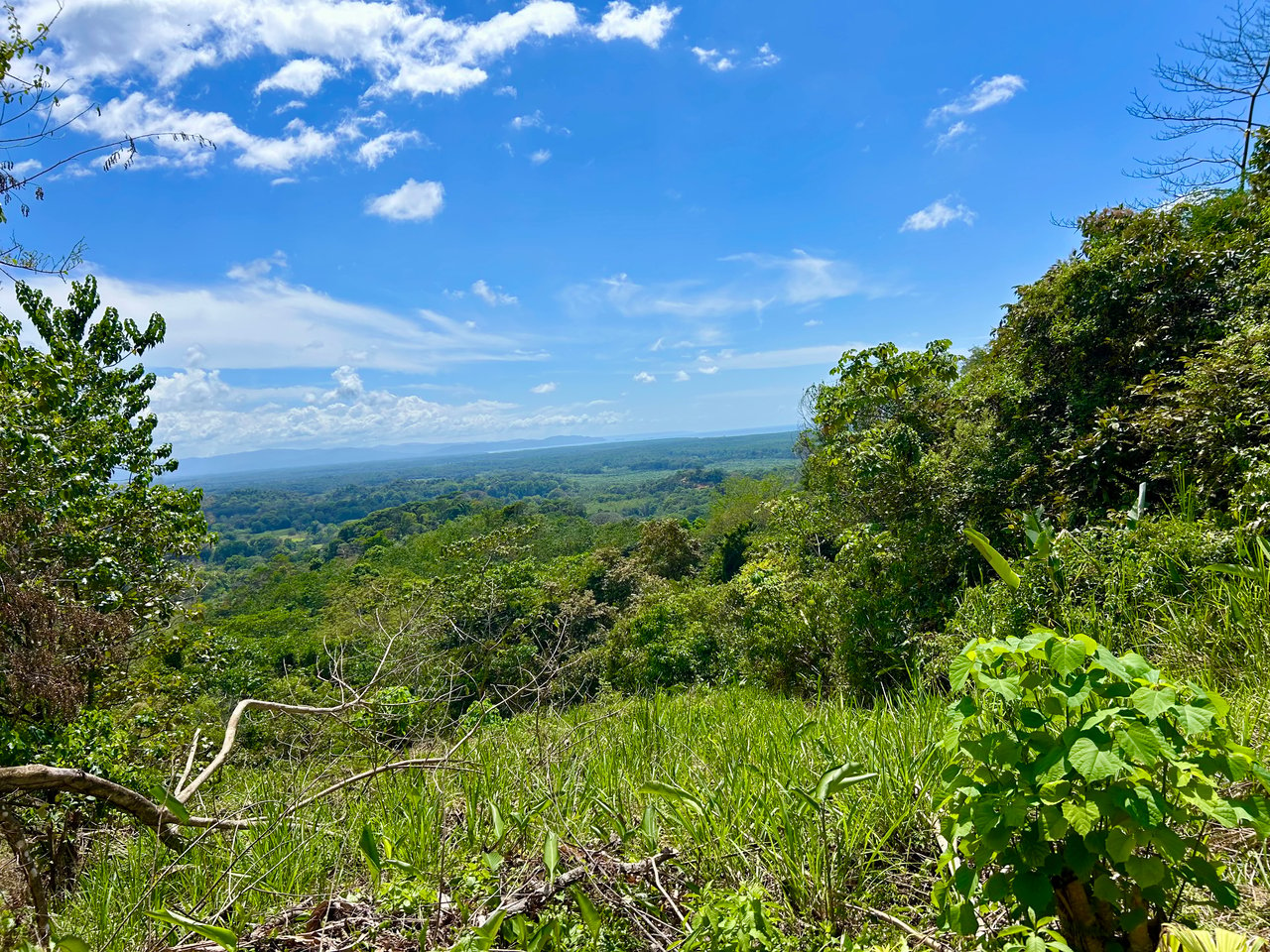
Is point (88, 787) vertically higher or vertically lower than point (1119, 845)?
lower

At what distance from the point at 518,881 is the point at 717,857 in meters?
0.60

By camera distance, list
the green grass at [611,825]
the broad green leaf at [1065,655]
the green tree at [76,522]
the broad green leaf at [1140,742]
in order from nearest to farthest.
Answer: the broad green leaf at [1140,742] < the broad green leaf at [1065,655] < the green grass at [611,825] < the green tree at [76,522]

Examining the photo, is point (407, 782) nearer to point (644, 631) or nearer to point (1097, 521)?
point (1097, 521)

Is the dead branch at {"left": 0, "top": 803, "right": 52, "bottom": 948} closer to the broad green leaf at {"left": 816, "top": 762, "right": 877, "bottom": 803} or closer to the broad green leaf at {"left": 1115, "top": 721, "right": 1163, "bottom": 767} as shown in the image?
the broad green leaf at {"left": 816, "top": 762, "right": 877, "bottom": 803}

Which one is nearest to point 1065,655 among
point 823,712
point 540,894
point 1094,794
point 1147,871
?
point 1094,794

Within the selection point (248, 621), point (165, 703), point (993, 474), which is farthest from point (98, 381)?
point (248, 621)

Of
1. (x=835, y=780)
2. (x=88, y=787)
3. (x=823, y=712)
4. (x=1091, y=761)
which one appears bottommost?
(x=823, y=712)

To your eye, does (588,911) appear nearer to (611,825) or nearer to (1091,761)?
(611,825)

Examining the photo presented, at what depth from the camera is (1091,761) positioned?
1.07m

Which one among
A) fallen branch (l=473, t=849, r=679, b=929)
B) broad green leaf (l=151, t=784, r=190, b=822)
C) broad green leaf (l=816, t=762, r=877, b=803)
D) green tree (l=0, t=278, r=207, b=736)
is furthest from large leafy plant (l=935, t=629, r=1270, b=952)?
green tree (l=0, t=278, r=207, b=736)

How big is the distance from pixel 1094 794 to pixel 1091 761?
106 millimetres

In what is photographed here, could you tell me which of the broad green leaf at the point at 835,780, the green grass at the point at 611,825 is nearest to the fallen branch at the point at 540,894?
the green grass at the point at 611,825

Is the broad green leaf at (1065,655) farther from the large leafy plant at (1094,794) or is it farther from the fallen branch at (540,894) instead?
the fallen branch at (540,894)

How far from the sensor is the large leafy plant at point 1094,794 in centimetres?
108
